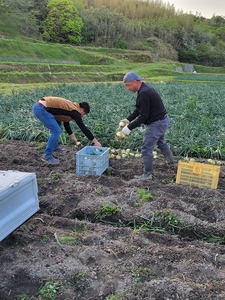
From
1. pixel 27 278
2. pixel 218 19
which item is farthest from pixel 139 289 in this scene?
pixel 218 19

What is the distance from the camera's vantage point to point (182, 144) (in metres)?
6.04

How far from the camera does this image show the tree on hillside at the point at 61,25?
47.1m

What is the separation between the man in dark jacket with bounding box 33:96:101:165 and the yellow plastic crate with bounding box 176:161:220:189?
1373 millimetres

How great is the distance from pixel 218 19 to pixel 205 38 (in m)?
34.5

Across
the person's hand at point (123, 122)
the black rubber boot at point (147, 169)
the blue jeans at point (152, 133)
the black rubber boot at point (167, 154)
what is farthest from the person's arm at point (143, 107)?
the black rubber boot at point (167, 154)

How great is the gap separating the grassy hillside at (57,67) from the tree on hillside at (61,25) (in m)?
6.66

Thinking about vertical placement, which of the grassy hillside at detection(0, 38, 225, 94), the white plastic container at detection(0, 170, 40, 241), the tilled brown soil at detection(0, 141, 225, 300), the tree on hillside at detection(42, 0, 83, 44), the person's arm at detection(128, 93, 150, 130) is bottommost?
the grassy hillside at detection(0, 38, 225, 94)

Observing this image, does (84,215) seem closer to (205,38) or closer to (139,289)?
(139,289)

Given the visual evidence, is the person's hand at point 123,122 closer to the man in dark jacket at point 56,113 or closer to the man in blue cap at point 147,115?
the man in blue cap at point 147,115

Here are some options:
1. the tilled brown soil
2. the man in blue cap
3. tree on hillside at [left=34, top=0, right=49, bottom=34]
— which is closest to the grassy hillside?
the man in blue cap

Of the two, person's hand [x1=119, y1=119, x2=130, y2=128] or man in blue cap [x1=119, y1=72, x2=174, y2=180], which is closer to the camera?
man in blue cap [x1=119, y1=72, x2=174, y2=180]

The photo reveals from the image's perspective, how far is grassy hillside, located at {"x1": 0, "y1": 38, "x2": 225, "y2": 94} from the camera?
19.4 m

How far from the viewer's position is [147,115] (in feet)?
14.6

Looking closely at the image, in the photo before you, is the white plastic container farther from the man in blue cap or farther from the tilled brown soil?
the man in blue cap
